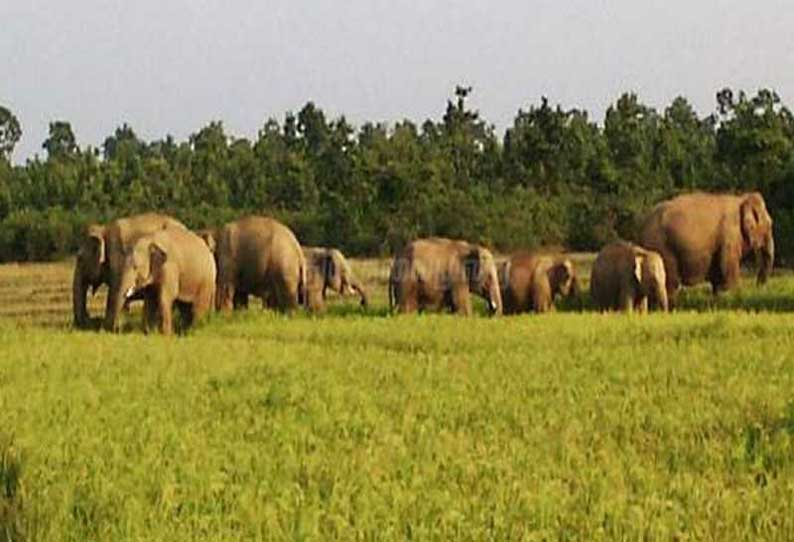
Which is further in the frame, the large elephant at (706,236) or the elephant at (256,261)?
the large elephant at (706,236)

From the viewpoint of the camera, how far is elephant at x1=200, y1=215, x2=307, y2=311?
18.0 meters

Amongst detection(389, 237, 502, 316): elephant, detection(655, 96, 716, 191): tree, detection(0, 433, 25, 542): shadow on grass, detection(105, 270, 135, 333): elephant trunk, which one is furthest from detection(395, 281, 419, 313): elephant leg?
detection(655, 96, 716, 191): tree

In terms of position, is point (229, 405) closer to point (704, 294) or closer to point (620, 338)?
point (620, 338)

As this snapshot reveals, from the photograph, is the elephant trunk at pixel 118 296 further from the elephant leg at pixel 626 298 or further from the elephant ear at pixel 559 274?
the elephant ear at pixel 559 274

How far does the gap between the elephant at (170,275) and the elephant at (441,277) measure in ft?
9.51

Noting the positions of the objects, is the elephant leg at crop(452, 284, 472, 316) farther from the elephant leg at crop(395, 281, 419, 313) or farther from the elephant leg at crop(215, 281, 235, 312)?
the elephant leg at crop(215, 281, 235, 312)

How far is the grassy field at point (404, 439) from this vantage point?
495 cm

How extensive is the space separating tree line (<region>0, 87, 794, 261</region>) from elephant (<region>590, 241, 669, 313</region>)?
1408 centimetres

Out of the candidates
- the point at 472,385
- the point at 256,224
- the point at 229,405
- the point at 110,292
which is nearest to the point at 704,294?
the point at 256,224

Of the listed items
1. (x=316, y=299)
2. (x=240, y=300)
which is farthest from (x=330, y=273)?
(x=240, y=300)

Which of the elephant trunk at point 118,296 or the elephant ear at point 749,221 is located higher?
the elephant ear at point 749,221

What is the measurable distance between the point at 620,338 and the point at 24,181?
150ft

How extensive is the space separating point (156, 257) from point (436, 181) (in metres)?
26.4

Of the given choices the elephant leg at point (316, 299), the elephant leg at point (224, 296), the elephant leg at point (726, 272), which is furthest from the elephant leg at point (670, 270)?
the elephant leg at point (224, 296)
